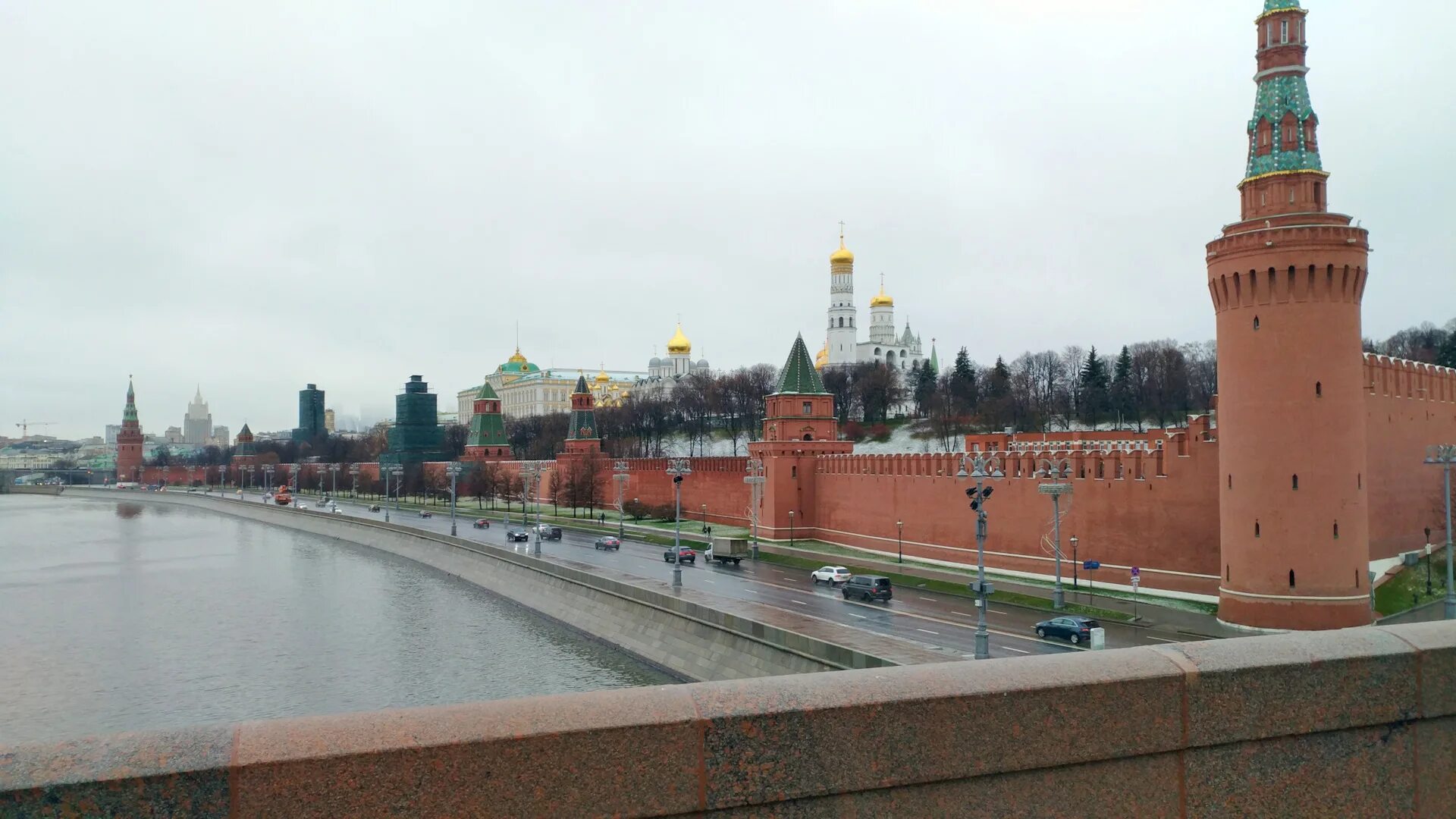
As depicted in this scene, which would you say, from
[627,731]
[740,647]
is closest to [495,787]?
[627,731]

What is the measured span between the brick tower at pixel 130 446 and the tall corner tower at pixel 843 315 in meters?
110

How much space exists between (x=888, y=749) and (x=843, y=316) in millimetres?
111784

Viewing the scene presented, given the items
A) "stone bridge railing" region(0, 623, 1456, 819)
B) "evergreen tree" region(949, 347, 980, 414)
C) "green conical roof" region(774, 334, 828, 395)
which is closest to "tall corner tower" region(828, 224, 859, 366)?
"evergreen tree" region(949, 347, 980, 414)

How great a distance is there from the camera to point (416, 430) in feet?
347

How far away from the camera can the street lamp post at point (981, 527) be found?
1766 cm

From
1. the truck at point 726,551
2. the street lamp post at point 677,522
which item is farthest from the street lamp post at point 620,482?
the truck at point 726,551

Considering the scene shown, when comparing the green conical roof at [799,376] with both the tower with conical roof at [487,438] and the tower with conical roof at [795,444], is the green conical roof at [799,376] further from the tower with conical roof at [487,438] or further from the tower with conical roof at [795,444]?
the tower with conical roof at [487,438]

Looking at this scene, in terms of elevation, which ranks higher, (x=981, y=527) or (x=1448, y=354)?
(x=1448, y=354)

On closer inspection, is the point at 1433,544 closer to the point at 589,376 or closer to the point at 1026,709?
the point at 1026,709

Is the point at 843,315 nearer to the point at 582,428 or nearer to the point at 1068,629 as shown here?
the point at 582,428

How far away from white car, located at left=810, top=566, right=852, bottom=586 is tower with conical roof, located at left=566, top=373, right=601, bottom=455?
134ft

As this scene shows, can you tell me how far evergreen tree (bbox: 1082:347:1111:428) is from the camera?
70.6m

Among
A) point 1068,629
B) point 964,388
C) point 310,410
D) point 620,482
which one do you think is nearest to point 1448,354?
point 964,388

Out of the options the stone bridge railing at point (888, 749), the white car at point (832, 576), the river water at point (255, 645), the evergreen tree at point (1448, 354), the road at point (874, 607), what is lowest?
the river water at point (255, 645)
